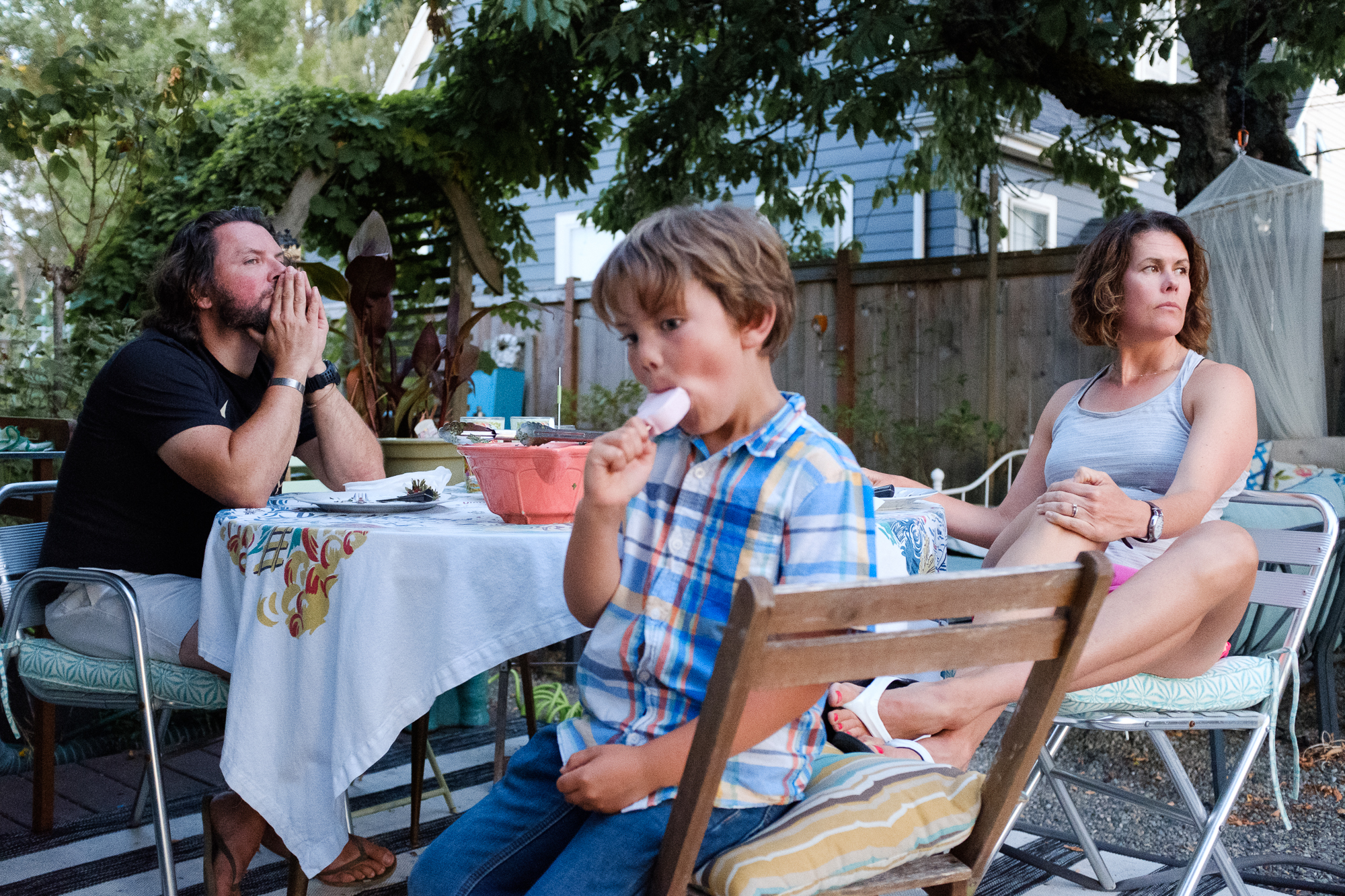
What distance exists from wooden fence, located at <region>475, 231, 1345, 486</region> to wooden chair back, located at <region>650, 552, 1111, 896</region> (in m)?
5.07

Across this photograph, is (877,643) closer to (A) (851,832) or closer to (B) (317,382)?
(A) (851,832)

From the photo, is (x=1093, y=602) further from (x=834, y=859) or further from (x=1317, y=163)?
(x=1317, y=163)

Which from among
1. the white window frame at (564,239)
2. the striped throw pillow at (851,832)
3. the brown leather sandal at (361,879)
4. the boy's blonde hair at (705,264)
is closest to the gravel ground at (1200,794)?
the brown leather sandal at (361,879)

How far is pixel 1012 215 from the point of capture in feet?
33.9

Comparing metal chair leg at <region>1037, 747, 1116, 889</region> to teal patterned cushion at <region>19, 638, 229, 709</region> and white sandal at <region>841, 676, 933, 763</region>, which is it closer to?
white sandal at <region>841, 676, 933, 763</region>

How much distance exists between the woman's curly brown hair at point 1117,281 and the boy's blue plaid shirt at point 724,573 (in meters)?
1.40

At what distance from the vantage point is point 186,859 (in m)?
2.40

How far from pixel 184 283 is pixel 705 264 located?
160cm

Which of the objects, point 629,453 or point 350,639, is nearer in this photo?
point 629,453

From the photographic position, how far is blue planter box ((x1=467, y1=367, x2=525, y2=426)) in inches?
333

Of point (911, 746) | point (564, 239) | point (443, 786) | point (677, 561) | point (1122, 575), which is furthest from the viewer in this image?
point (564, 239)

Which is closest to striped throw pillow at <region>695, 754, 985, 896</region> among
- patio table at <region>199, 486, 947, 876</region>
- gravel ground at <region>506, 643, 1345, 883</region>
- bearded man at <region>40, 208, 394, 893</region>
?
patio table at <region>199, 486, 947, 876</region>

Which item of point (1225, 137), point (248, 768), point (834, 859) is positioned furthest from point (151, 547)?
point (1225, 137)

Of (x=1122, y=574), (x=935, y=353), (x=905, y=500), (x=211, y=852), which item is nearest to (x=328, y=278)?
(x=211, y=852)
